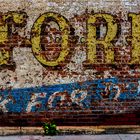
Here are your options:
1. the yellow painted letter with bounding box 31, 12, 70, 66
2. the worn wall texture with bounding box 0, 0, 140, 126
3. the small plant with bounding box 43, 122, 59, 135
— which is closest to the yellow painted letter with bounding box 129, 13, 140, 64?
the worn wall texture with bounding box 0, 0, 140, 126

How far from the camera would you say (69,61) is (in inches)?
346

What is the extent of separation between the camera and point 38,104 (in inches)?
344

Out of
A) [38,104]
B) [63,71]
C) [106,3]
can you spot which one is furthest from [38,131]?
[106,3]

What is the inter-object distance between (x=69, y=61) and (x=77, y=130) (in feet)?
4.14

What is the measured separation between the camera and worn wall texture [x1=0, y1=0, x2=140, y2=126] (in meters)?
8.70

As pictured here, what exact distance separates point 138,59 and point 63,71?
55.4 inches

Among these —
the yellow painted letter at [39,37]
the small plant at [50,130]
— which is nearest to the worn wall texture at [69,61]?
the yellow painted letter at [39,37]

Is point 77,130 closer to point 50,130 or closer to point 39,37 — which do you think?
point 50,130

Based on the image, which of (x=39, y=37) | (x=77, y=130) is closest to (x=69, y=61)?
(x=39, y=37)

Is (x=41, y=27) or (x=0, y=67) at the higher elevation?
(x=41, y=27)

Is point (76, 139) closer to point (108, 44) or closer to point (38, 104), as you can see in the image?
point (38, 104)

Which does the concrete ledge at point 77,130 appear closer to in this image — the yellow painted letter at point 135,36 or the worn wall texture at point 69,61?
the worn wall texture at point 69,61

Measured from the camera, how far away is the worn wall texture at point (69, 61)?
8695 mm

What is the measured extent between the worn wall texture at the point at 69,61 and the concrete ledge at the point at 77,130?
0.50ft
